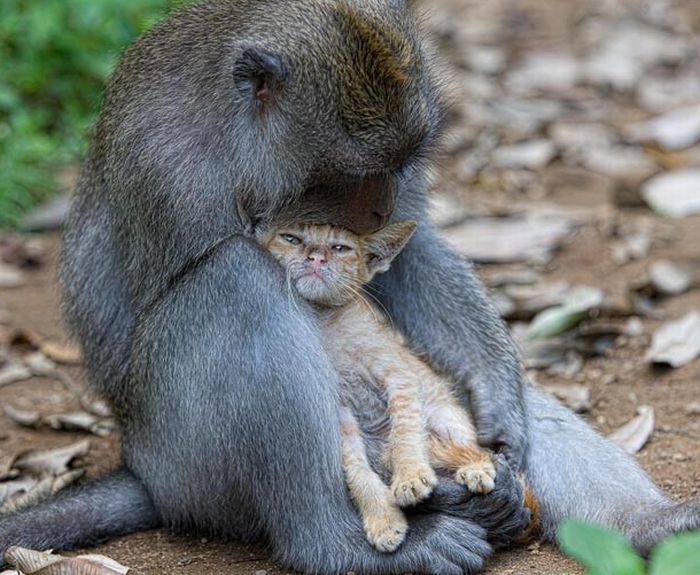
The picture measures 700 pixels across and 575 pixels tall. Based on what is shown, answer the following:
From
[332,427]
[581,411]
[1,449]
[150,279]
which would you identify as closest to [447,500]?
[332,427]

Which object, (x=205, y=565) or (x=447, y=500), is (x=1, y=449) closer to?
(x=205, y=565)

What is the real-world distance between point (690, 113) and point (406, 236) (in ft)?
21.8

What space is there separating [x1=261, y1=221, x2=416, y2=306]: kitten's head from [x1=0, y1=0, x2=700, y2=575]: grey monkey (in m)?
0.07

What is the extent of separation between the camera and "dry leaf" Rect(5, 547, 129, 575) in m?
5.10

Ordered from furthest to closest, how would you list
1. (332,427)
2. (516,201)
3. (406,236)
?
(516,201) → (406,236) → (332,427)

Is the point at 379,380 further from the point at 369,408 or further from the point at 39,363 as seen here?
the point at 39,363

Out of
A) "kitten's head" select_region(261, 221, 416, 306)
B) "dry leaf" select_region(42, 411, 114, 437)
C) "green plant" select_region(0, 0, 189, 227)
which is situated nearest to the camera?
"kitten's head" select_region(261, 221, 416, 306)

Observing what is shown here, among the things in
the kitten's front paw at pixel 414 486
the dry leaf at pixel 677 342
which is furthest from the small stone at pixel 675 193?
the kitten's front paw at pixel 414 486

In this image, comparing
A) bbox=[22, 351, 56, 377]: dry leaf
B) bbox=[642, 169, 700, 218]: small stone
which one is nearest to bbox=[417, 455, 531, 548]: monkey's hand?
bbox=[22, 351, 56, 377]: dry leaf

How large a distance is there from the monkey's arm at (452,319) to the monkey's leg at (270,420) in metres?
0.82

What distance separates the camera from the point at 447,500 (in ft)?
16.9

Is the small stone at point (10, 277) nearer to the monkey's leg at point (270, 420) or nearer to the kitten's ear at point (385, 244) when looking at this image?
the monkey's leg at point (270, 420)

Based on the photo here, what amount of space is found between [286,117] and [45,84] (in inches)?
249

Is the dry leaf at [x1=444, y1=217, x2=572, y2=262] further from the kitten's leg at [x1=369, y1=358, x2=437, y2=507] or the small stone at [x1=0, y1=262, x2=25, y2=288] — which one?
the kitten's leg at [x1=369, y1=358, x2=437, y2=507]
